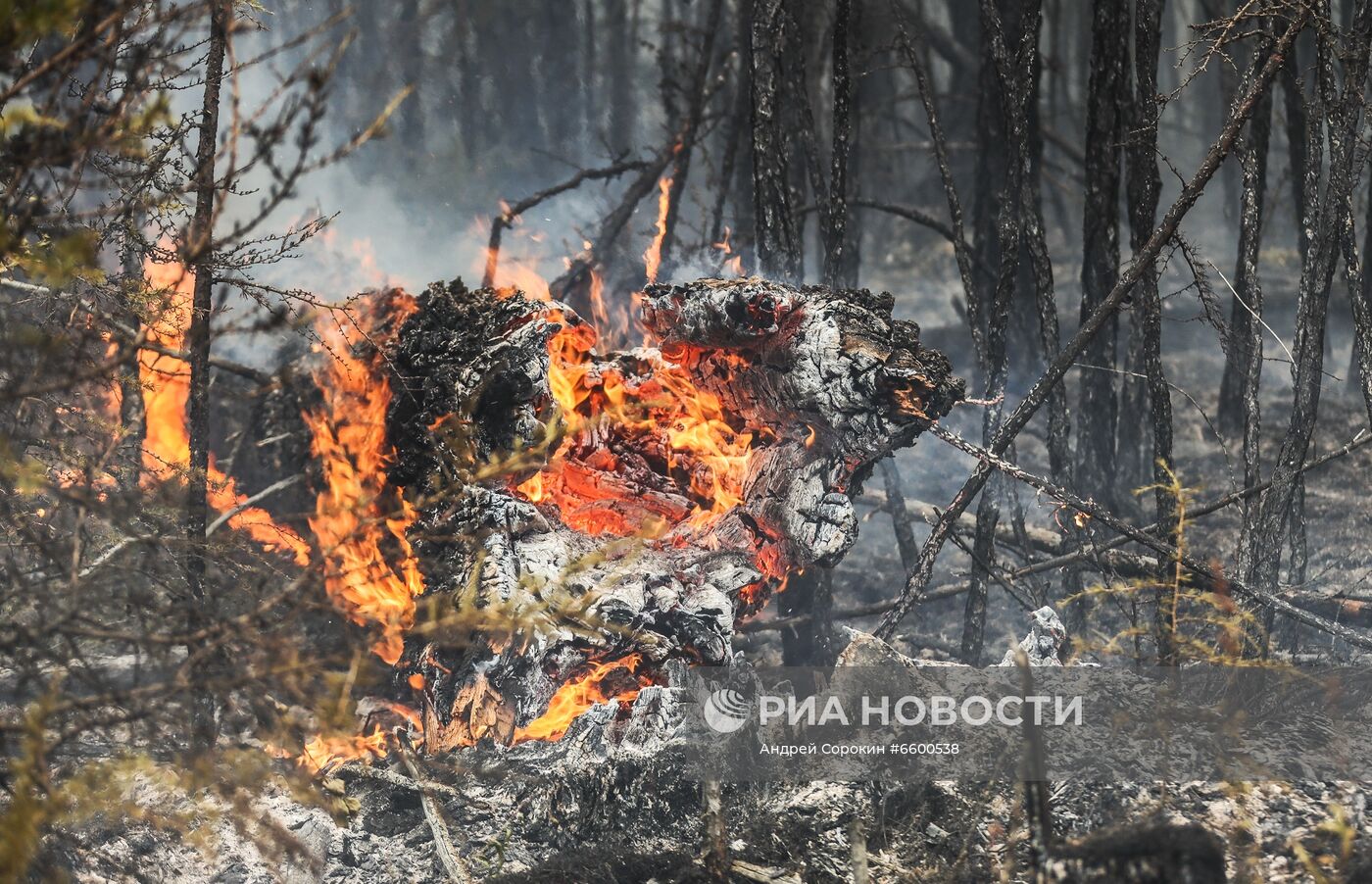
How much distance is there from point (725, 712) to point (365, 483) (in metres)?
2.46

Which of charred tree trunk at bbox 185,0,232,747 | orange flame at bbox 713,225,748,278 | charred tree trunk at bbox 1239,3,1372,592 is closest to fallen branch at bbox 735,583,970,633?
charred tree trunk at bbox 1239,3,1372,592

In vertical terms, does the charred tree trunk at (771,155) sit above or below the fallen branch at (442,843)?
above

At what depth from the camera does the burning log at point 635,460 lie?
4.59 meters

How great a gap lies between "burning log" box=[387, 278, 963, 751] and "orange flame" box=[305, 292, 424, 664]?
0.32 m

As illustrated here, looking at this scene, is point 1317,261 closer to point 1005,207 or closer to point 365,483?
point 1005,207

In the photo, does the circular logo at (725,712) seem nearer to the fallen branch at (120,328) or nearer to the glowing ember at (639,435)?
the glowing ember at (639,435)

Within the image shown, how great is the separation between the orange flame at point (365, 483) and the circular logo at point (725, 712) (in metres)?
1.59

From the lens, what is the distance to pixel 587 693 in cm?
464

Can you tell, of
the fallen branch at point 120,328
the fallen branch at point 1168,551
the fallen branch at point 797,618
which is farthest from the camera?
the fallen branch at point 797,618

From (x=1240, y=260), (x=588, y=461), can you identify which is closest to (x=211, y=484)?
(x=588, y=461)

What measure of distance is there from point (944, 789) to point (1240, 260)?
3.35 meters

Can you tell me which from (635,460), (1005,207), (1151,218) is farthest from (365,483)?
(1151,218)

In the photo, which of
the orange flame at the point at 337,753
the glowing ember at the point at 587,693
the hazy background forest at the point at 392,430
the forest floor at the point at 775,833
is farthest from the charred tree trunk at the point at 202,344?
the glowing ember at the point at 587,693

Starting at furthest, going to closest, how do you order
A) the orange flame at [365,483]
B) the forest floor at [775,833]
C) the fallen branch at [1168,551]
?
the orange flame at [365,483]
the fallen branch at [1168,551]
the forest floor at [775,833]
